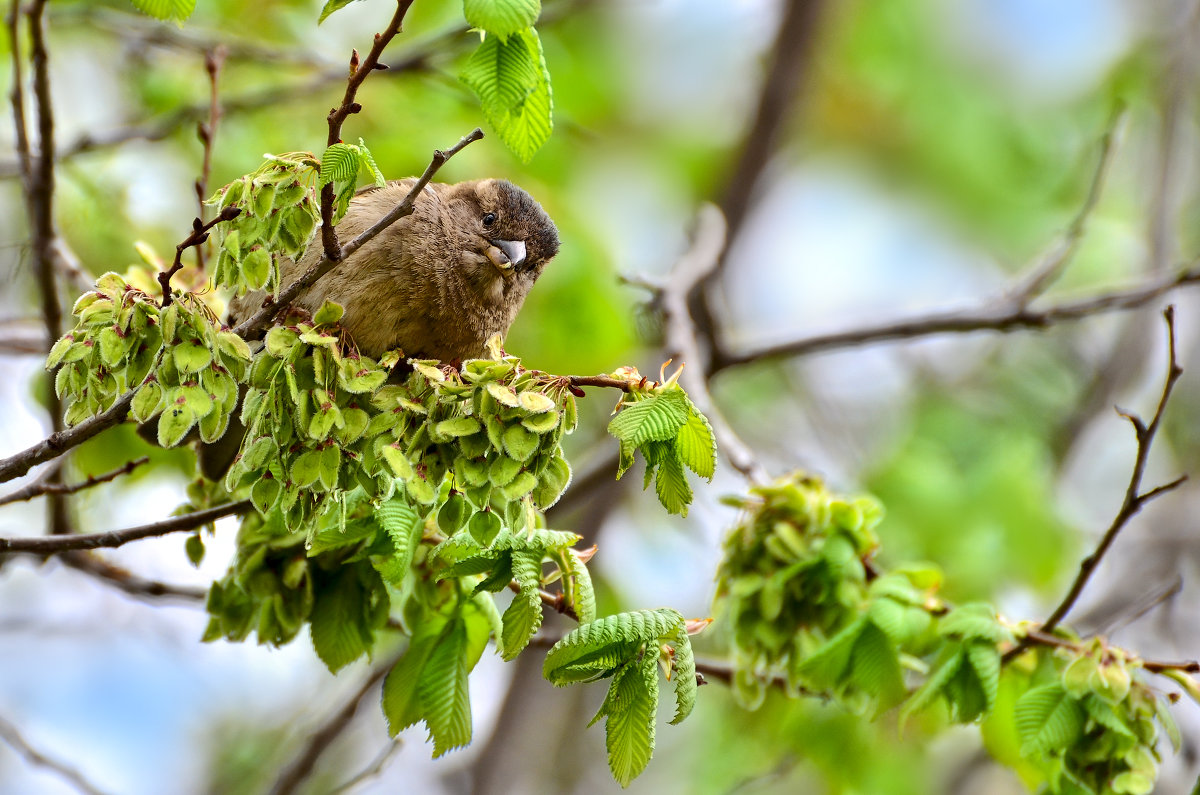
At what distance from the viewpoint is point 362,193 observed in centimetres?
329

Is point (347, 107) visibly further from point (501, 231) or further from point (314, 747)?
point (314, 747)

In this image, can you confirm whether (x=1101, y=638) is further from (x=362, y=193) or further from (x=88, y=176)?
(x=88, y=176)

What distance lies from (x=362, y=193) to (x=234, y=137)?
7.44ft

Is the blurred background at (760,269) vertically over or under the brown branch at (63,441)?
under

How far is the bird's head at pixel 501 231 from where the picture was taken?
3199mm

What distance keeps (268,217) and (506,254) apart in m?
1.32

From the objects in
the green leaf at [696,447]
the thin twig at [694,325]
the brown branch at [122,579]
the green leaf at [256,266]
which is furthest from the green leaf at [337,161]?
the brown branch at [122,579]

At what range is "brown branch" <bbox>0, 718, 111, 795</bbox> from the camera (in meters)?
3.15

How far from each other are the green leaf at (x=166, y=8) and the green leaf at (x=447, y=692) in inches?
50.7

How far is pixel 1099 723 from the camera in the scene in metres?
2.54

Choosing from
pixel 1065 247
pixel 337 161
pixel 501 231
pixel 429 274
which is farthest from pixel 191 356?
pixel 1065 247

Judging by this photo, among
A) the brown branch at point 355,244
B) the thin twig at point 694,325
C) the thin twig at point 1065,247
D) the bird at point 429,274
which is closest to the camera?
the brown branch at point 355,244

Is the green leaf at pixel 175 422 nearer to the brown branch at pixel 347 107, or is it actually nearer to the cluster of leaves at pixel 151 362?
the cluster of leaves at pixel 151 362

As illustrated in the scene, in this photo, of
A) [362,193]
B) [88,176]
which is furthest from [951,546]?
[88,176]
